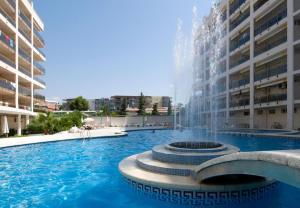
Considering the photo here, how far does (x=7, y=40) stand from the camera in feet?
84.9

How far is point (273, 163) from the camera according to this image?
4.39 m

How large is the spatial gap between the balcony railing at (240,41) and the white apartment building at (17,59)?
1141 inches

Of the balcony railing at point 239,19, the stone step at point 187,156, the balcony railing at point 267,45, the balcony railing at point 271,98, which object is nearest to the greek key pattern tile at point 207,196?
the stone step at point 187,156

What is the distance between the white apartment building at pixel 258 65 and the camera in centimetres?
2420

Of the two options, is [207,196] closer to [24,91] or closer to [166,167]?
[166,167]

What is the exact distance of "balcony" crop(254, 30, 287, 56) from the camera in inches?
1075

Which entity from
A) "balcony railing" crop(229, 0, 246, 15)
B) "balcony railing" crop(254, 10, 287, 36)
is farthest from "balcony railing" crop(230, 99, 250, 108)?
"balcony railing" crop(229, 0, 246, 15)

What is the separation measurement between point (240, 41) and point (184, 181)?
3195cm

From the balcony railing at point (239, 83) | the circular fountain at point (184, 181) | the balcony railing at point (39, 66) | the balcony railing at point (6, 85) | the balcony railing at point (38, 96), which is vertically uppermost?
the balcony railing at point (39, 66)

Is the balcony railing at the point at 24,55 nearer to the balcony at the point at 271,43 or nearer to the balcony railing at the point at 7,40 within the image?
the balcony railing at the point at 7,40

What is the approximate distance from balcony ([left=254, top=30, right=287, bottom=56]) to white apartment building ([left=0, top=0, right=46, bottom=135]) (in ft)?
96.5

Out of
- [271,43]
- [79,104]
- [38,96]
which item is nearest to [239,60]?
[271,43]

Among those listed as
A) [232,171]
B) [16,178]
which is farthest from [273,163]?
[16,178]

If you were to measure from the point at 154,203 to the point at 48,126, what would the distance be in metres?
24.2
